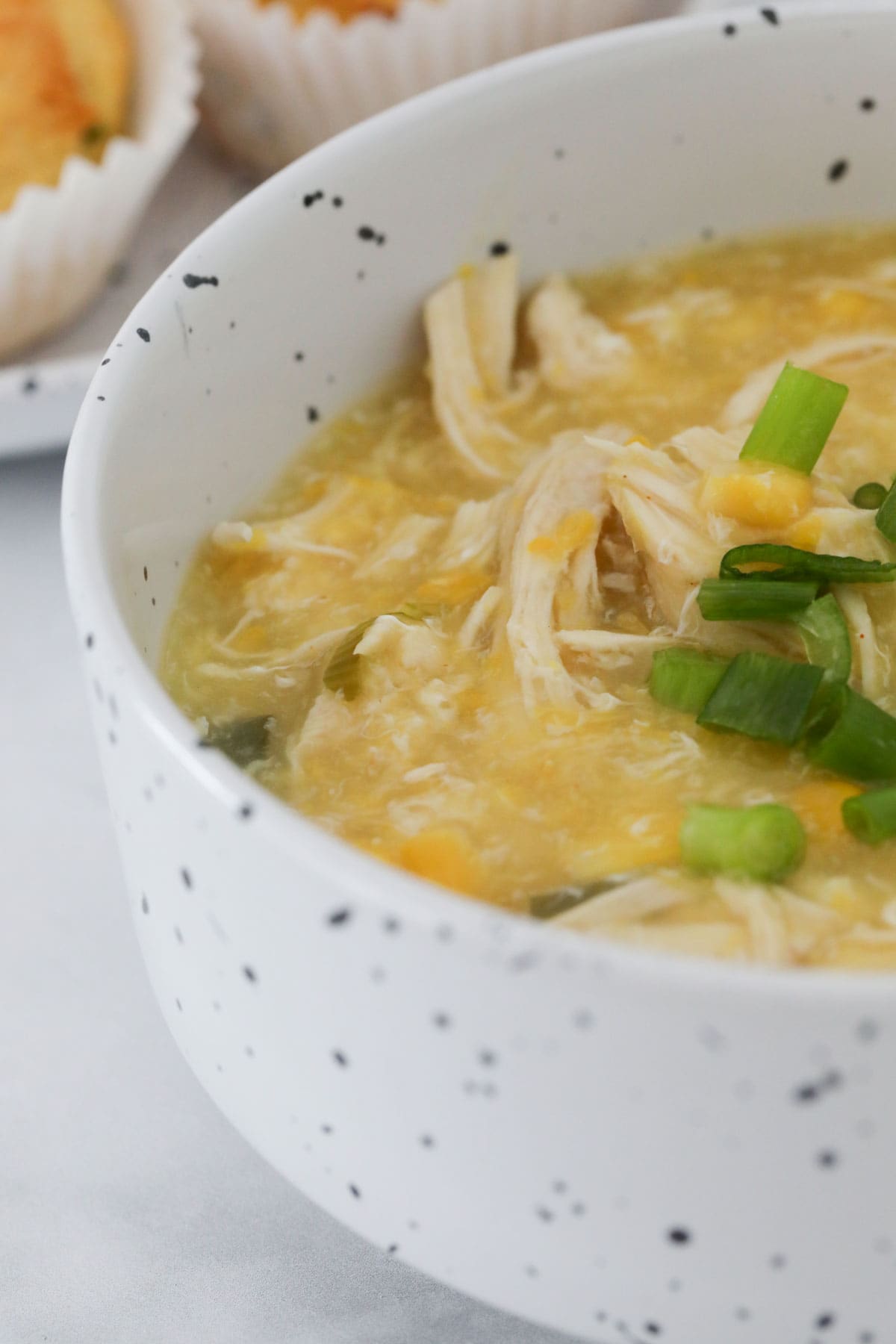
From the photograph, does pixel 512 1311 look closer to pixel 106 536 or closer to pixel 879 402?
pixel 106 536

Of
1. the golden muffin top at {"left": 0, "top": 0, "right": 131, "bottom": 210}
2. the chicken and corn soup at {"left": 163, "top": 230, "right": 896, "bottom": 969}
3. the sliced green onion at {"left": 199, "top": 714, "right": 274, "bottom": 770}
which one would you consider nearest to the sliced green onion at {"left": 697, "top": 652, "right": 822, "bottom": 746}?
the chicken and corn soup at {"left": 163, "top": 230, "right": 896, "bottom": 969}

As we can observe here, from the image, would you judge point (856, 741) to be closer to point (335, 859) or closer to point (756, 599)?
point (756, 599)

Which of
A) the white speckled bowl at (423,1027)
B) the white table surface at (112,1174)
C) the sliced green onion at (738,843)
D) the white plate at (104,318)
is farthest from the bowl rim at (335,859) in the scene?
the white plate at (104,318)

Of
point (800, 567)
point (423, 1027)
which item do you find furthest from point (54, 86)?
point (423, 1027)

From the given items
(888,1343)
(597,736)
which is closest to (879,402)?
(597,736)

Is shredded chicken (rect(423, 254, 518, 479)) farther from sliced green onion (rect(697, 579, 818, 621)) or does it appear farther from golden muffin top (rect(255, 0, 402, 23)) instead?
golden muffin top (rect(255, 0, 402, 23))

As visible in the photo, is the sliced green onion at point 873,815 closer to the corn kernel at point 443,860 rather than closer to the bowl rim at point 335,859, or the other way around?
the bowl rim at point 335,859
